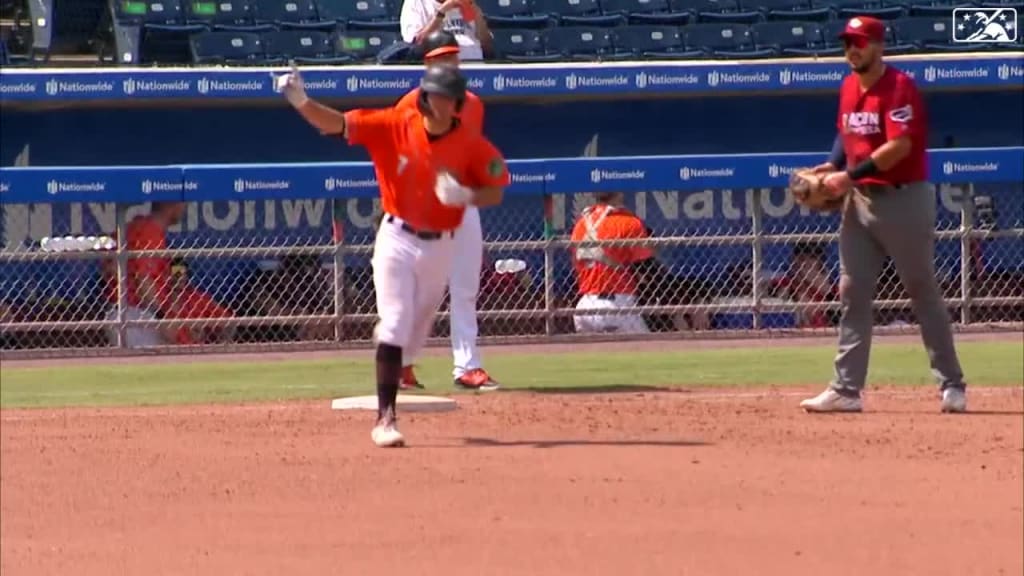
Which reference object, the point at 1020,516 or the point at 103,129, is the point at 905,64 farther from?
the point at 1020,516

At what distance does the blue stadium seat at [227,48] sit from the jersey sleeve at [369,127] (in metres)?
7.15

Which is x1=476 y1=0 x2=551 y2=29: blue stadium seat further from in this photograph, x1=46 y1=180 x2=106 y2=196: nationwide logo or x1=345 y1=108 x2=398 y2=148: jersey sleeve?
x1=345 y1=108 x2=398 y2=148: jersey sleeve

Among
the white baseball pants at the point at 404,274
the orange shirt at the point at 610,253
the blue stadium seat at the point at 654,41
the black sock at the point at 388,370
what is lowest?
the orange shirt at the point at 610,253

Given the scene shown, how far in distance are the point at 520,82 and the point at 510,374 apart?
387 centimetres

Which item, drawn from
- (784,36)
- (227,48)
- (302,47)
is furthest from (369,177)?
(784,36)

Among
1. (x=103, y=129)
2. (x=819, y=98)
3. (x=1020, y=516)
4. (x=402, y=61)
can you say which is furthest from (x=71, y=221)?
(x=1020, y=516)

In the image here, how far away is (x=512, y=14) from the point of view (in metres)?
15.3

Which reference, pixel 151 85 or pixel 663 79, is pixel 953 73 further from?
pixel 151 85

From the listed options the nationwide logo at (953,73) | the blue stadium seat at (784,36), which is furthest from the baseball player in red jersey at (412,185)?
the nationwide logo at (953,73)

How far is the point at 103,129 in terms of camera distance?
15.6 metres

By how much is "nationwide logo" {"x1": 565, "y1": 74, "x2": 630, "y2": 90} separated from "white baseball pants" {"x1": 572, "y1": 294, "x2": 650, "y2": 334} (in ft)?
6.17

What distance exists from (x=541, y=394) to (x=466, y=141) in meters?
2.75

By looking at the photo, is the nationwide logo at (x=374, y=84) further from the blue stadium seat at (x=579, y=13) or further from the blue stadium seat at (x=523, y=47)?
the blue stadium seat at (x=579, y=13)

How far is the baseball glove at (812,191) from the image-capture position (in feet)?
30.1
